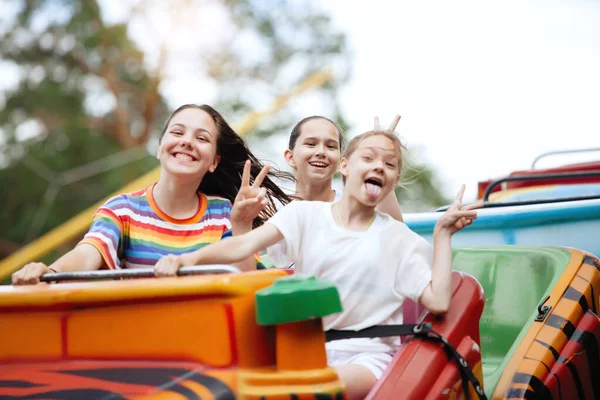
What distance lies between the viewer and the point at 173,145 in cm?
220

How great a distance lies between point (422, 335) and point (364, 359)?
0.15m

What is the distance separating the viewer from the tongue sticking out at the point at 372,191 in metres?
1.87

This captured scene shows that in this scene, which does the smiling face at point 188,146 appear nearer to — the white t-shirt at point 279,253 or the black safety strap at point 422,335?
the white t-shirt at point 279,253

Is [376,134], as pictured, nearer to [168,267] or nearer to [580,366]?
[168,267]

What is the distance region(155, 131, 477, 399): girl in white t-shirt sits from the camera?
1787 mm

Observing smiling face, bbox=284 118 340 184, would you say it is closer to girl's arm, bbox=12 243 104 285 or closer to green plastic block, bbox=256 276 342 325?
girl's arm, bbox=12 243 104 285

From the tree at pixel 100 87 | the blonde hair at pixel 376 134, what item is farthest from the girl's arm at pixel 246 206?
the tree at pixel 100 87

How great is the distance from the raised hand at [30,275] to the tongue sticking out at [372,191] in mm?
807

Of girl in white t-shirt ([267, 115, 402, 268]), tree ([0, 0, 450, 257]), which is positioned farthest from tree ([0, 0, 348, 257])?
girl in white t-shirt ([267, 115, 402, 268])

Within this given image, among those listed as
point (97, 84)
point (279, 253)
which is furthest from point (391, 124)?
point (97, 84)

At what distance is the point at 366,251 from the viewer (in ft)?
6.04

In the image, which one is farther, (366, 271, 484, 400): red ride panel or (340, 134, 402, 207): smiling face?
(340, 134, 402, 207): smiling face

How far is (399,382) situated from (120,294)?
64 cm

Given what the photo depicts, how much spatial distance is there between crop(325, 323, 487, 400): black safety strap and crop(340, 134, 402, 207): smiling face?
1.08 ft
